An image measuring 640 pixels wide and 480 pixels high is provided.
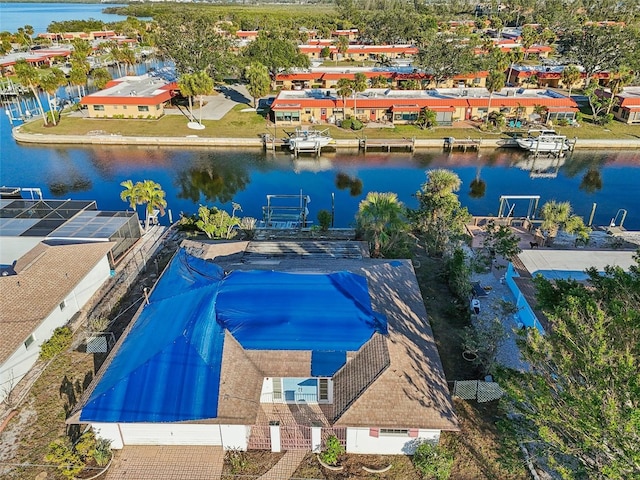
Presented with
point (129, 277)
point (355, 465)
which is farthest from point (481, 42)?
point (355, 465)

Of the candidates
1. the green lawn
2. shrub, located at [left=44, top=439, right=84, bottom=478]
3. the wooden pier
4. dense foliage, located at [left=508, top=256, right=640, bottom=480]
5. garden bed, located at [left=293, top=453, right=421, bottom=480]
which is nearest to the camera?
dense foliage, located at [left=508, top=256, right=640, bottom=480]

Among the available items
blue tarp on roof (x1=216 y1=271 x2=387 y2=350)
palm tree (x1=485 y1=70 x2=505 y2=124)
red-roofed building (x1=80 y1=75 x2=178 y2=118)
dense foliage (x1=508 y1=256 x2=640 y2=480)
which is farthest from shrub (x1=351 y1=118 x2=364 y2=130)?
dense foliage (x1=508 y1=256 x2=640 y2=480)

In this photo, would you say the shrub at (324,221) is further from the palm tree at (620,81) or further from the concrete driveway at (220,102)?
the palm tree at (620,81)

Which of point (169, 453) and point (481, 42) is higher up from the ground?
point (481, 42)

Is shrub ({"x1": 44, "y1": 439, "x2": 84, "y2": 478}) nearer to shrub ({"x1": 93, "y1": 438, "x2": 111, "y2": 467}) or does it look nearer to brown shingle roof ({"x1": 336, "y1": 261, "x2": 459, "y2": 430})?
shrub ({"x1": 93, "y1": 438, "x2": 111, "y2": 467})

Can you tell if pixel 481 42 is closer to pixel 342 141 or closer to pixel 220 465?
pixel 342 141

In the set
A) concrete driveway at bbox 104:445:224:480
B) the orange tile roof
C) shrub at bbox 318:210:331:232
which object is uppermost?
the orange tile roof
